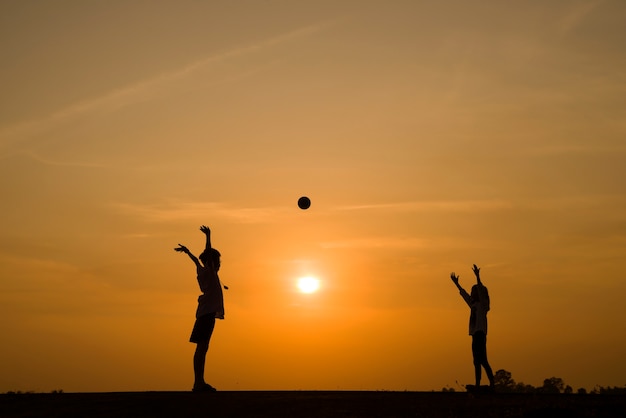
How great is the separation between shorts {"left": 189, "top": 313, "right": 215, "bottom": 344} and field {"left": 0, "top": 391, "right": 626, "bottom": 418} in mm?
1574

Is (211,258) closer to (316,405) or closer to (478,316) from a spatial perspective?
(316,405)

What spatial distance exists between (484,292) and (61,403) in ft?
37.1

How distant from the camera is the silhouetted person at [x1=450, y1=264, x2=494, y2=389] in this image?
81.8ft

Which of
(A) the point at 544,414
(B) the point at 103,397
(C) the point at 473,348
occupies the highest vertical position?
(C) the point at 473,348

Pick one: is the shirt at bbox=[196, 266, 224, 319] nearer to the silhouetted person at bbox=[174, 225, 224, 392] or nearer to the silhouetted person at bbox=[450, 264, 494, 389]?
the silhouetted person at bbox=[174, 225, 224, 392]

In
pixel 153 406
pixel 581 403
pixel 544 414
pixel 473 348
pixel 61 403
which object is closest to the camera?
pixel 544 414

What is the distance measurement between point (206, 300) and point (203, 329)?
0.75 meters

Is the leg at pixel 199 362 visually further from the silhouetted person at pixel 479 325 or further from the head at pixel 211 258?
the silhouetted person at pixel 479 325

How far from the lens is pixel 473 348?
990 inches

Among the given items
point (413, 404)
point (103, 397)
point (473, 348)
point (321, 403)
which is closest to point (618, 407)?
point (413, 404)

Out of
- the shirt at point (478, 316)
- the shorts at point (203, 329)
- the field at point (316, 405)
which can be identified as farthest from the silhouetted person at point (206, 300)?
the shirt at point (478, 316)

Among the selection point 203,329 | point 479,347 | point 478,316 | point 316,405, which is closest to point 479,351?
point 479,347

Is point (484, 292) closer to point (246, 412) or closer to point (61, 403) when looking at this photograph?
point (246, 412)

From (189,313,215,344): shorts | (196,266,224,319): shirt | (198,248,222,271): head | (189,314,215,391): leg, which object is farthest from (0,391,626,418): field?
(198,248,222,271): head
